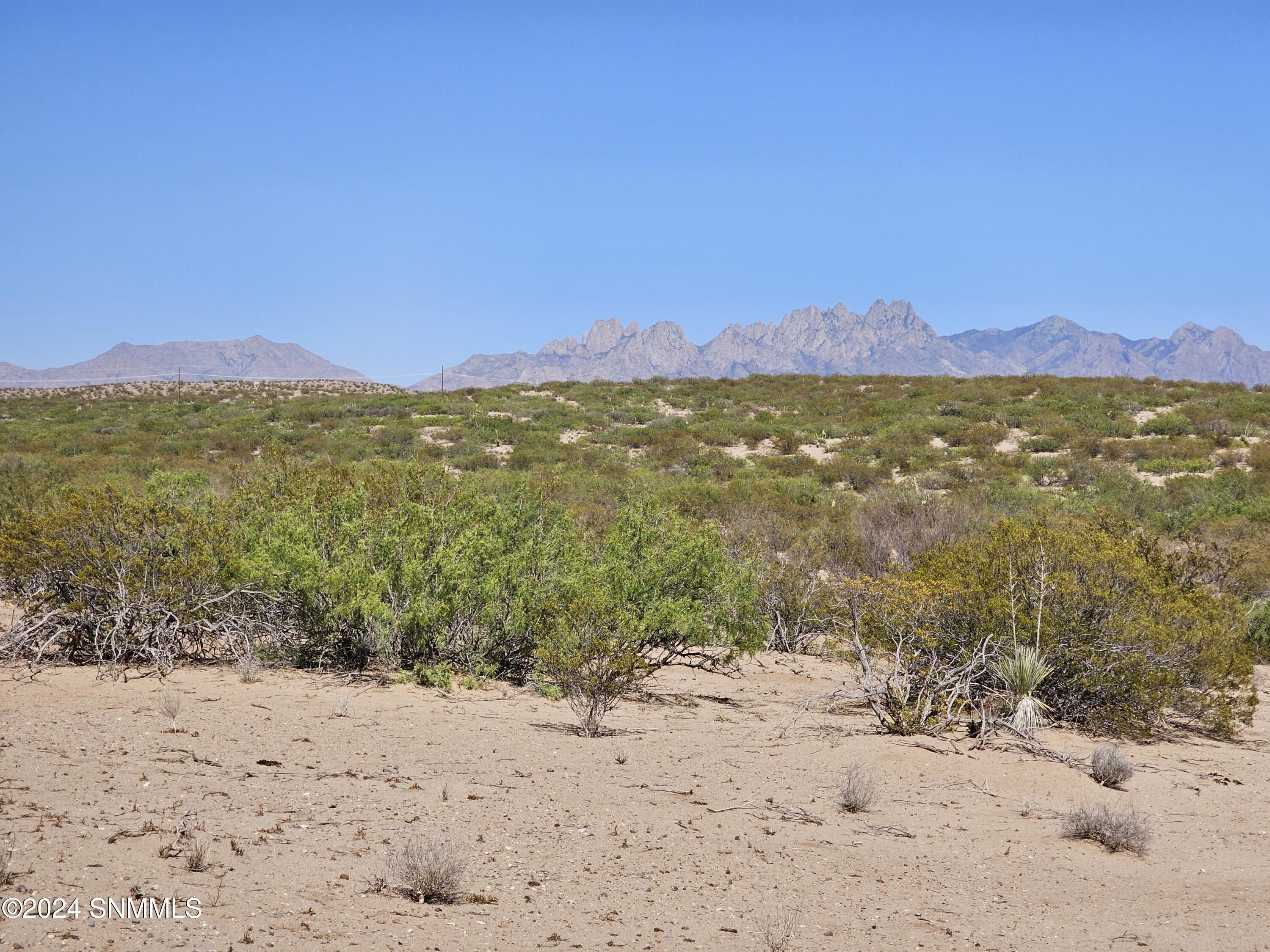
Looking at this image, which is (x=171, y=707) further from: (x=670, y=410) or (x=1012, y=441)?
(x=670, y=410)

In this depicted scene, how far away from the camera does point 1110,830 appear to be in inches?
235

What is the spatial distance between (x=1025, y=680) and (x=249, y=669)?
7.28 metres

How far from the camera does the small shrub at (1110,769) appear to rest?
7.19m

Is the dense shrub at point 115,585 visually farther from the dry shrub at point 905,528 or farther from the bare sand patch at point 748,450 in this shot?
the bare sand patch at point 748,450

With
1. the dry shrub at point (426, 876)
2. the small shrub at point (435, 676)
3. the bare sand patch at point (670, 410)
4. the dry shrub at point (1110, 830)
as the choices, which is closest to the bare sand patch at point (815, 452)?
the bare sand patch at point (670, 410)

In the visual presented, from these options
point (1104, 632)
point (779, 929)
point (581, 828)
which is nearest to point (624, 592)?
Result: point (581, 828)

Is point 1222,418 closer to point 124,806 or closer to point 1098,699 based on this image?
point 1098,699

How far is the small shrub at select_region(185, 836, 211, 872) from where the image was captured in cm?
455

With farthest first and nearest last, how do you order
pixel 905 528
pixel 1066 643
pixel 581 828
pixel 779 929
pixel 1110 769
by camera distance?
pixel 905 528
pixel 1066 643
pixel 1110 769
pixel 581 828
pixel 779 929

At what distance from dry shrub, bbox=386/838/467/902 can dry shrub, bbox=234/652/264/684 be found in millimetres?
4863

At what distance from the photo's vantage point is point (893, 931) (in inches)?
184

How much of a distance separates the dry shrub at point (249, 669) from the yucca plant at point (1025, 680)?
698 cm

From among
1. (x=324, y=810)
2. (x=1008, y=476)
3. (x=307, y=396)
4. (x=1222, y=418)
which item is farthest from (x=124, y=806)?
(x=307, y=396)

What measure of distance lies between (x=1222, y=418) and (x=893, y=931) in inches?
1218
